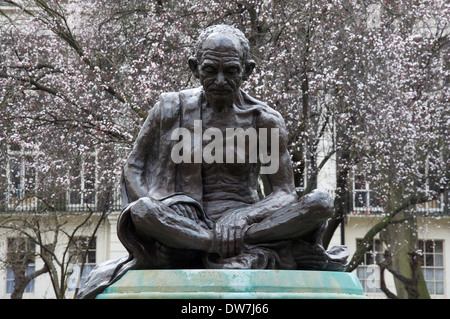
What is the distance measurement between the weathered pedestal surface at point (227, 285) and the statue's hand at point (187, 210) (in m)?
0.49

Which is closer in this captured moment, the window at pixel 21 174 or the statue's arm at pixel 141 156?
the statue's arm at pixel 141 156

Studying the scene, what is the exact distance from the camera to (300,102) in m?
15.1

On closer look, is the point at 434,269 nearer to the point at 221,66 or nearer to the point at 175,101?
the point at 175,101

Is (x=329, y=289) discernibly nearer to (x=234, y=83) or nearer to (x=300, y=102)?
(x=234, y=83)

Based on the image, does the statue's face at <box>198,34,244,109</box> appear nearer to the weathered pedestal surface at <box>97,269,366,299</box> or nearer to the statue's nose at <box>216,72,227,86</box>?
the statue's nose at <box>216,72,227,86</box>

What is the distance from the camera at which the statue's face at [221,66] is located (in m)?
5.79

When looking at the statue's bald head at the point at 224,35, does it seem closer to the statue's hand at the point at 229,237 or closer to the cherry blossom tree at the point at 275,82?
the statue's hand at the point at 229,237

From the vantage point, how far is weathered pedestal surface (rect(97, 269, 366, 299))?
514cm

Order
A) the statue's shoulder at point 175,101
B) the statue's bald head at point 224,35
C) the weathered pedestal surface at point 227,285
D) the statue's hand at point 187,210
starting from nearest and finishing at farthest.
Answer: the weathered pedestal surface at point 227,285 → the statue's hand at point 187,210 → the statue's bald head at point 224,35 → the statue's shoulder at point 175,101

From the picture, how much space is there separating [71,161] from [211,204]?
1046cm

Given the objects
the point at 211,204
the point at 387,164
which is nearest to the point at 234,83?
the point at 211,204

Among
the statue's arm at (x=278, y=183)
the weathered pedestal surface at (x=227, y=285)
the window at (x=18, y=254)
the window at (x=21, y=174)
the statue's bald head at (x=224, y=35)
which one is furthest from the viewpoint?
the window at (x=18, y=254)

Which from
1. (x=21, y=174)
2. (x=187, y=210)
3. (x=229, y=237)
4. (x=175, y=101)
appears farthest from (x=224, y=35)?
(x=21, y=174)

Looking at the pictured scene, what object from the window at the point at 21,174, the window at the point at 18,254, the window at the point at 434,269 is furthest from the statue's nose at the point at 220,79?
the window at the point at 434,269
